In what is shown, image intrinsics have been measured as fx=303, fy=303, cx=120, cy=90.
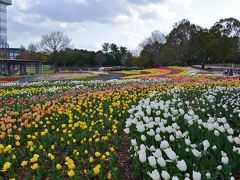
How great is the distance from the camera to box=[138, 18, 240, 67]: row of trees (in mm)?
62156

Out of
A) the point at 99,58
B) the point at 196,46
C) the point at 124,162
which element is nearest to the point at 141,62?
the point at 196,46

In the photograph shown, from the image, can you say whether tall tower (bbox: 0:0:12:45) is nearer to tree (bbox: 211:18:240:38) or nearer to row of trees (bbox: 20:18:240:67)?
row of trees (bbox: 20:18:240:67)

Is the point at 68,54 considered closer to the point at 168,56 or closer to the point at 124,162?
the point at 168,56

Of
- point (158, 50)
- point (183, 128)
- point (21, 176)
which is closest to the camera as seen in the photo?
point (21, 176)

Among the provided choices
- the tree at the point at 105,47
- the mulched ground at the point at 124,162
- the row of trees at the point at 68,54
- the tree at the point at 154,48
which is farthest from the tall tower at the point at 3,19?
the mulched ground at the point at 124,162

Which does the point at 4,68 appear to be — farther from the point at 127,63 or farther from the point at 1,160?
the point at 1,160

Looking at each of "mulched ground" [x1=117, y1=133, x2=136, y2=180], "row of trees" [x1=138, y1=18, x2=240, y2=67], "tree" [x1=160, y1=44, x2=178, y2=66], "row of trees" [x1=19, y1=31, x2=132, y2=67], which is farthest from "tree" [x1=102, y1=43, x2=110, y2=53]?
"mulched ground" [x1=117, y1=133, x2=136, y2=180]

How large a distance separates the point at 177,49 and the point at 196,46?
6074mm

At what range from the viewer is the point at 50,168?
4828mm

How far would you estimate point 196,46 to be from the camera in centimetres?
6612

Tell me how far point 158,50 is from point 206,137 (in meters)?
71.0

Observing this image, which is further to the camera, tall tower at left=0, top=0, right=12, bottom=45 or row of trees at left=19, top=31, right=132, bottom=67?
tall tower at left=0, top=0, right=12, bottom=45

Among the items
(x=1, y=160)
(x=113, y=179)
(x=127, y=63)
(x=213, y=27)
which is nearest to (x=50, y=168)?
(x=1, y=160)

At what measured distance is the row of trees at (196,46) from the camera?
62.2m
